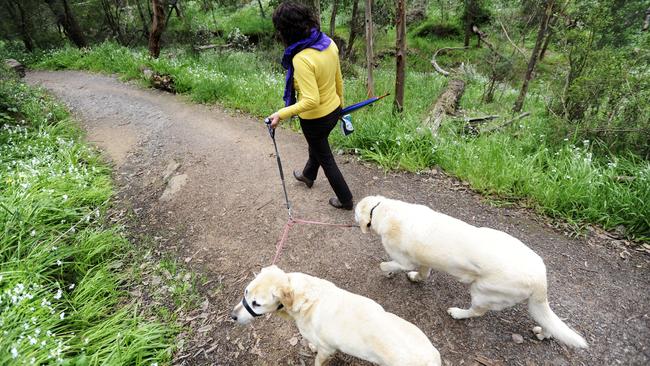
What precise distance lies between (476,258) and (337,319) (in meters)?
1.16

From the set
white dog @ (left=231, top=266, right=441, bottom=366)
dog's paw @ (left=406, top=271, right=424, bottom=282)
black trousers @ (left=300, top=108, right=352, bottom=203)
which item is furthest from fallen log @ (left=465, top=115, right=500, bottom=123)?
white dog @ (left=231, top=266, right=441, bottom=366)

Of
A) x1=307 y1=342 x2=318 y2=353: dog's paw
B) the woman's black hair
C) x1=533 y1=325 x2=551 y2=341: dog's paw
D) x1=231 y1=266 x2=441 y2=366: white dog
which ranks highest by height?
the woman's black hair

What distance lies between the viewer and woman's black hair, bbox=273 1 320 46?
9.71ft

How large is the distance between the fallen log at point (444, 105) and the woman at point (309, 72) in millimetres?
2617

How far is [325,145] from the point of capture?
3.83 m

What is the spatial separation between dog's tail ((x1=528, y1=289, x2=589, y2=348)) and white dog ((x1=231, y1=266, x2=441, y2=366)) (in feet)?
3.25

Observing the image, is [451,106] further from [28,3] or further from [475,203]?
[28,3]

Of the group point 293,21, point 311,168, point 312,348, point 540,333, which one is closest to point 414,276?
point 540,333

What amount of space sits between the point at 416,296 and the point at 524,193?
2.39 metres

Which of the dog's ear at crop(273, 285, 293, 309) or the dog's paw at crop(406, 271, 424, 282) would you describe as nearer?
the dog's ear at crop(273, 285, 293, 309)

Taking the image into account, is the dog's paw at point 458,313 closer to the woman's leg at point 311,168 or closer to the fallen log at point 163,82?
the woman's leg at point 311,168

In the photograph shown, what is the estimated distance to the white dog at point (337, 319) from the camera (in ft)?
6.25

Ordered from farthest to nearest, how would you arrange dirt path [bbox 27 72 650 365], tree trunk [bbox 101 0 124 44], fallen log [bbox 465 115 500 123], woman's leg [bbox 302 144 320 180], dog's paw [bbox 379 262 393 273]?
tree trunk [bbox 101 0 124 44] → fallen log [bbox 465 115 500 123] → woman's leg [bbox 302 144 320 180] → dog's paw [bbox 379 262 393 273] → dirt path [bbox 27 72 650 365]

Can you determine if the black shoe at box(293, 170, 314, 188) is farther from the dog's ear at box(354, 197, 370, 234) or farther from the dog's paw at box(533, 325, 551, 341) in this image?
the dog's paw at box(533, 325, 551, 341)
